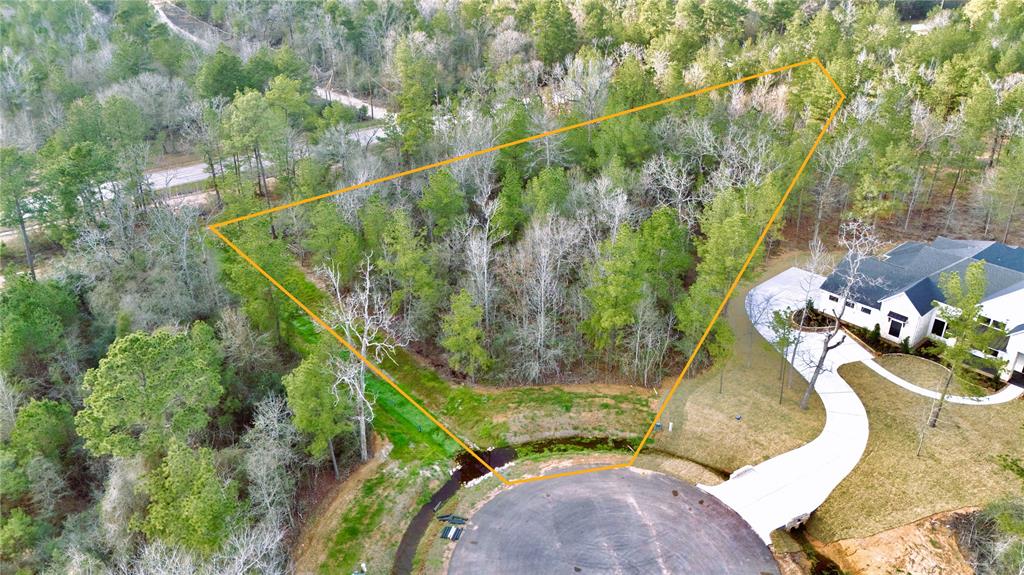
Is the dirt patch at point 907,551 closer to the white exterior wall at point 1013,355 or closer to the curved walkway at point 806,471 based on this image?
the curved walkway at point 806,471

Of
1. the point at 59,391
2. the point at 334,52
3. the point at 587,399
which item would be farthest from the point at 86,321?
the point at 334,52

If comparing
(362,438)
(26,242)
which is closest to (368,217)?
(362,438)

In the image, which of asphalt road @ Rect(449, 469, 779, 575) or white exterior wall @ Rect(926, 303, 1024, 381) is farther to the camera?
white exterior wall @ Rect(926, 303, 1024, 381)

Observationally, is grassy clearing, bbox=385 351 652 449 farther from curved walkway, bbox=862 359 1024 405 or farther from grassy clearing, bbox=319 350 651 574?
curved walkway, bbox=862 359 1024 405

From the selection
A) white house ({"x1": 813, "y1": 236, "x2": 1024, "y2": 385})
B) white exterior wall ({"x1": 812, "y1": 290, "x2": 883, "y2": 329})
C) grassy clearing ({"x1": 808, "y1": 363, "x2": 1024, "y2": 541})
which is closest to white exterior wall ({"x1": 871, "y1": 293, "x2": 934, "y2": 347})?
white house ({"x1": 813, "y1": 236, "x2": 1024, "y2": 385})

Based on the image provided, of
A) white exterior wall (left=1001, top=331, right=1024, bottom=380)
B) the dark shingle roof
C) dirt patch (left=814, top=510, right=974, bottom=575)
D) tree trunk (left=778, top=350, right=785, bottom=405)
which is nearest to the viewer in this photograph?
dirt patch (left=814, top=510, right=974, bottom=575)

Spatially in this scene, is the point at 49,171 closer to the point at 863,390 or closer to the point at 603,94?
the point at 603,94

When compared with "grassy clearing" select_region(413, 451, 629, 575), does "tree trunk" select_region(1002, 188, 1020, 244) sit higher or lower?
higher

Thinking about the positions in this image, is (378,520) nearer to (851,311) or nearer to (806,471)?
(806,471)
